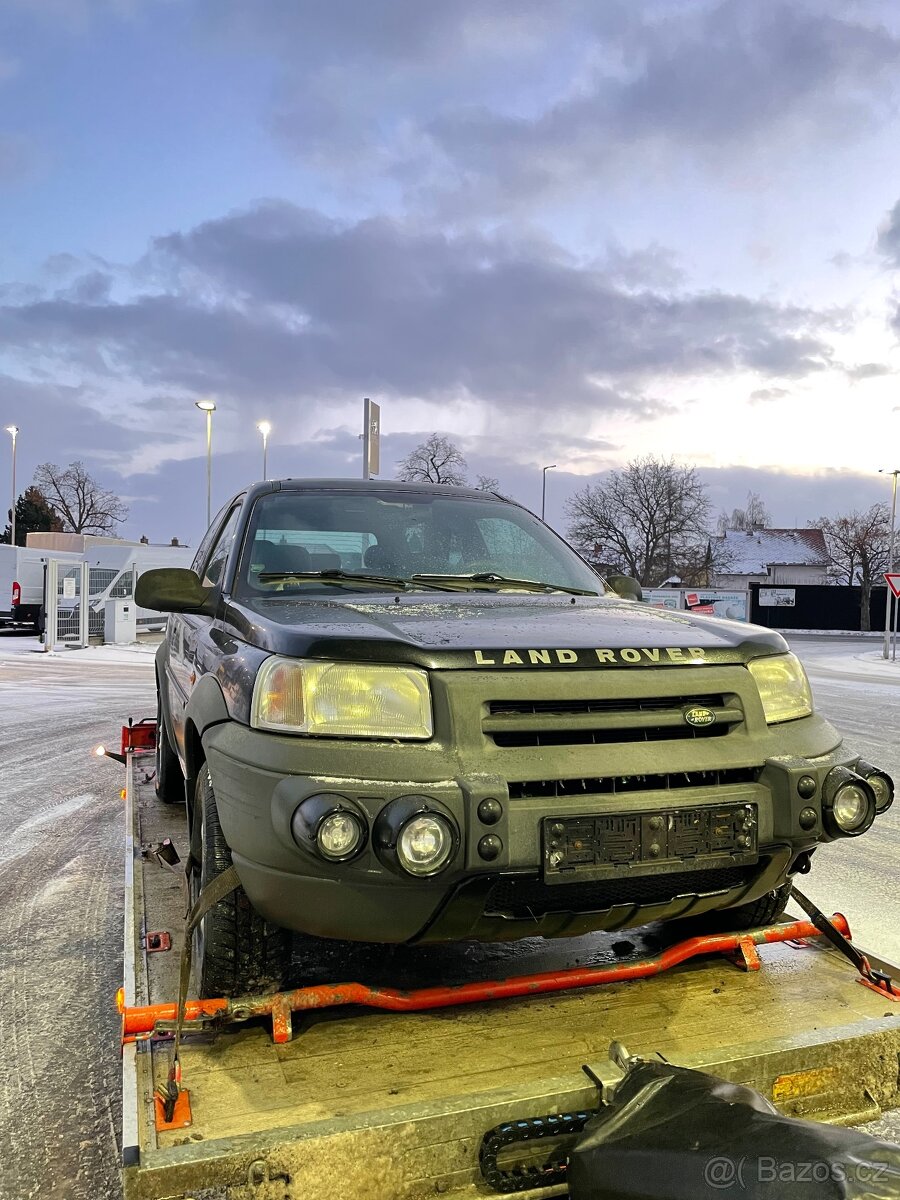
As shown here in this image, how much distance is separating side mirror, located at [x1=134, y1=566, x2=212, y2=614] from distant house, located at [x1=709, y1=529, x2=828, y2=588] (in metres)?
72.4

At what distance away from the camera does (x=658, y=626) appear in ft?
8.84

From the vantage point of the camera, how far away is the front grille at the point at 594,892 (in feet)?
7.04

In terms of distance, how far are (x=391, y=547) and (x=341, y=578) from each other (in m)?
0.38

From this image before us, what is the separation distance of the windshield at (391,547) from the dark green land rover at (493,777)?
22.0 inches

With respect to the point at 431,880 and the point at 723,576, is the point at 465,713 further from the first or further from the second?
the point at 723,576

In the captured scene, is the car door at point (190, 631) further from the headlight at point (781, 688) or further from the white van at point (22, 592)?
the white van at point (22, 592)

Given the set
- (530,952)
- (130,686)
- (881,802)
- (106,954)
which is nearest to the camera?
(881,802)

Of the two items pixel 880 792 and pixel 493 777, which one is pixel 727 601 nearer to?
pixel 880 792

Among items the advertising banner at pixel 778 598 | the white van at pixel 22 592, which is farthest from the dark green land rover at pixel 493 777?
the advertising banner at pixel 778 598

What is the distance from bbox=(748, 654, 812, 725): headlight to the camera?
2.52 meters

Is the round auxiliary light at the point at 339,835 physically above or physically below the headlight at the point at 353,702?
below

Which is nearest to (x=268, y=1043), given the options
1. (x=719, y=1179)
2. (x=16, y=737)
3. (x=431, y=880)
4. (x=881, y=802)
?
(x=431, y=880)

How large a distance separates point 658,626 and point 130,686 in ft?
41.5

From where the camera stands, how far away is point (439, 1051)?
2.29 m
